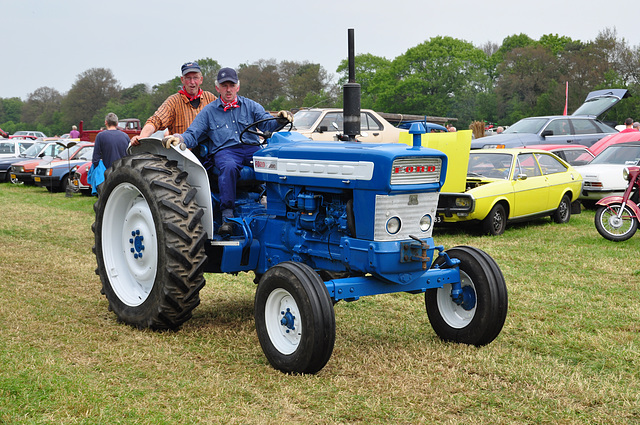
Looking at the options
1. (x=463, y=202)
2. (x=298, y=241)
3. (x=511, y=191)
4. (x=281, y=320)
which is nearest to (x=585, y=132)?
(x=511, y=191)

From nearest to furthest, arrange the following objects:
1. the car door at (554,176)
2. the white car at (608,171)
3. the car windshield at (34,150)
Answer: the car door at (554,176) < the white car at (608,171) < the car windshield at (34,150)

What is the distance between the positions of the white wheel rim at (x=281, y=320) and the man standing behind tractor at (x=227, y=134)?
1.06m

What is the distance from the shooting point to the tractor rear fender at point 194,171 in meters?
5.29

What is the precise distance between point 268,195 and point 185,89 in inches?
68.3

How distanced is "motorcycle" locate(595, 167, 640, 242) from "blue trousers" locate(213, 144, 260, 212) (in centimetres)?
660

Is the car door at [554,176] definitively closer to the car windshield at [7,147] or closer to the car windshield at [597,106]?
the car windshield at [597,106]

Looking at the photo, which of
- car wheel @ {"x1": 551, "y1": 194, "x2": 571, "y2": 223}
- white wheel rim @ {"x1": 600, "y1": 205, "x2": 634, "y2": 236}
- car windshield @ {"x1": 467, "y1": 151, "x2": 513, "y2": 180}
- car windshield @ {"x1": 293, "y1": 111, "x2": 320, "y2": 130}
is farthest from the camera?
car windshield @ {"x1": 293, "y1": 111, "x2": 320, "y2": 130}

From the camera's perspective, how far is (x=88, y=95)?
85250 mm

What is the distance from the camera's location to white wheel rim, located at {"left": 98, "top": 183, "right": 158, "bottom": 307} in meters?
5.50

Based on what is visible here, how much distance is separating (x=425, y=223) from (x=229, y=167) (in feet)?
5.42

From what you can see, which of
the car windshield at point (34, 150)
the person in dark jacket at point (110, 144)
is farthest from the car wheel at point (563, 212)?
the car windshield at point (34, 150)

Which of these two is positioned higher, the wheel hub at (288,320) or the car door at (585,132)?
the car door at (585,132)

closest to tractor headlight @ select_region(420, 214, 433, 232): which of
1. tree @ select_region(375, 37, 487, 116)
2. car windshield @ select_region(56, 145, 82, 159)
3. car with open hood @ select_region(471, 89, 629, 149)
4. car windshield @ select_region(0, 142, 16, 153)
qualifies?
car with open hood @ select_region(471, 89, 629, 149)

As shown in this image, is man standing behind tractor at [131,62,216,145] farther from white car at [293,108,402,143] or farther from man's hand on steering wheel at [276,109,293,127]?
white car at [293,108,402,143]
